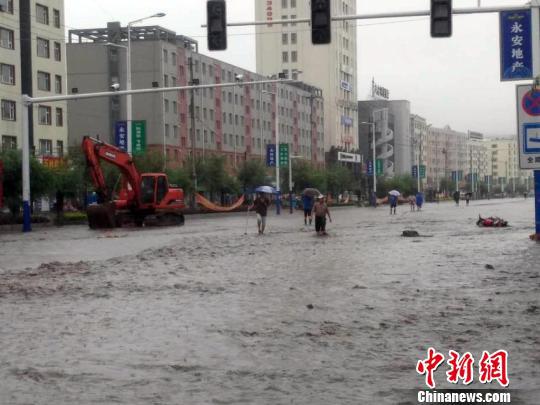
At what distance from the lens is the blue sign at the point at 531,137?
858 inches

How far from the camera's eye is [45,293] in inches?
495

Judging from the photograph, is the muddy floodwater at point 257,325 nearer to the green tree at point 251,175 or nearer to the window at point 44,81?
the window at point 44,81

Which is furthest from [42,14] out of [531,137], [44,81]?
[531,137]

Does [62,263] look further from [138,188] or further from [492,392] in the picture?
[138,188]

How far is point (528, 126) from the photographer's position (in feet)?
72.2

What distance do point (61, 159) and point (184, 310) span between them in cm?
4078

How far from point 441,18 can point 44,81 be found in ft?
195

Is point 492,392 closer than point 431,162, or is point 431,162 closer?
point 492,392

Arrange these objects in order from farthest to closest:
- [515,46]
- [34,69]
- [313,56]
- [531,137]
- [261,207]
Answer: [313,56] → [34,69] → [261,207] → [531,137] → [515,46]

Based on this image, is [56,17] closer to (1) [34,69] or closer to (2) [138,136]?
(1) [34,69]

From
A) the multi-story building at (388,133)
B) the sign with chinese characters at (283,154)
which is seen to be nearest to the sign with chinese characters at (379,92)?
the multi-story building at (388,133)

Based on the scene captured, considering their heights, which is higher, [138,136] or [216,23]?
[216,23]

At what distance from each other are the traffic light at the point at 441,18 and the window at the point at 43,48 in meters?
59.2

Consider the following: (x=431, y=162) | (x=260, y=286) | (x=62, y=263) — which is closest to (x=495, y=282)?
(x=260, y=286)
